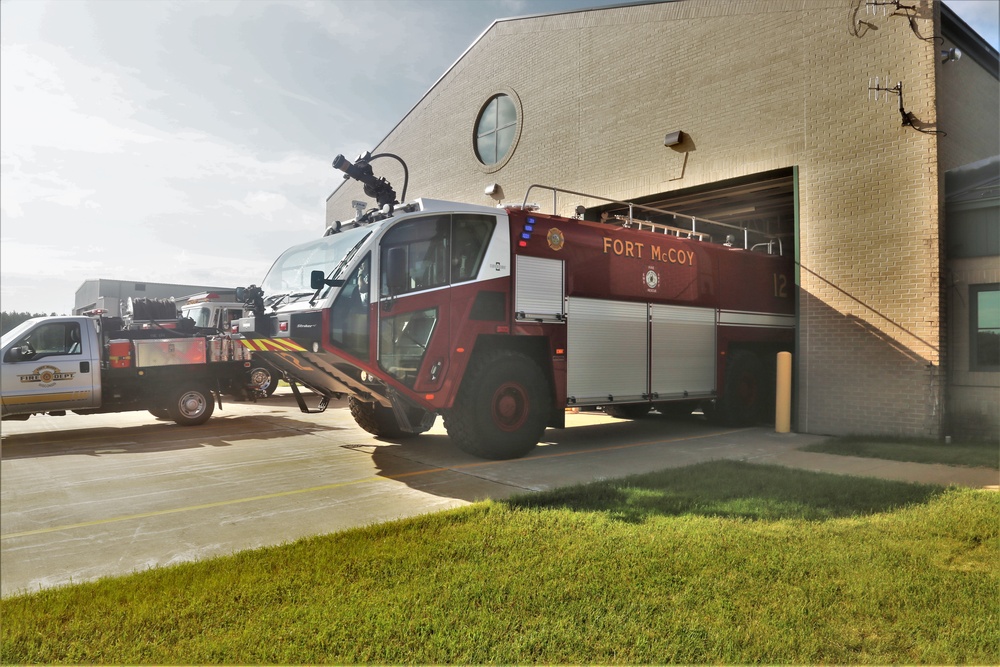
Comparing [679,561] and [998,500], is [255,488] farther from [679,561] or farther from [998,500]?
[998,500]

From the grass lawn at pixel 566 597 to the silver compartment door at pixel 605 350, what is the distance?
12.8 ft

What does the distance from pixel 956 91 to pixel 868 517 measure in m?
9.10

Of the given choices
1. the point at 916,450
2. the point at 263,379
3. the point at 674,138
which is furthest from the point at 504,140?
the point at 916,450

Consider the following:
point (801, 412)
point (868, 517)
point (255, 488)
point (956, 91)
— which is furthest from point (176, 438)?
point (956, 91)

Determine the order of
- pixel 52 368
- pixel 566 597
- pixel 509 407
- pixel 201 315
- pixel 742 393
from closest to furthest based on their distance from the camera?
pixel 566 597
pixel 509 407
pixel 52 368
pixel 742 393
pixel 201 315

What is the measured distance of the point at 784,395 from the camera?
37.9 feet

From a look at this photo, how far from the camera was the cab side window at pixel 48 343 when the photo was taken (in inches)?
392

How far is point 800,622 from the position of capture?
3434 mm

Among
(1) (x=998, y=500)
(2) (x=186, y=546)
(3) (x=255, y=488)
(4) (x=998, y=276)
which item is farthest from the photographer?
(4) (x=998, y=276)

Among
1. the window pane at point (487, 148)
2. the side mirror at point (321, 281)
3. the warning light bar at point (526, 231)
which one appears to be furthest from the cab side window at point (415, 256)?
the window pane at point (487, 148)

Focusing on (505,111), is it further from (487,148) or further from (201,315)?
(201,315)

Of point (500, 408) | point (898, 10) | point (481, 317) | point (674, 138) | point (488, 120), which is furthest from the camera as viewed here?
point (488, 120)

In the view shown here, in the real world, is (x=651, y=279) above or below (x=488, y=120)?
below

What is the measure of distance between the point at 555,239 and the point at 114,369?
7756 mm
